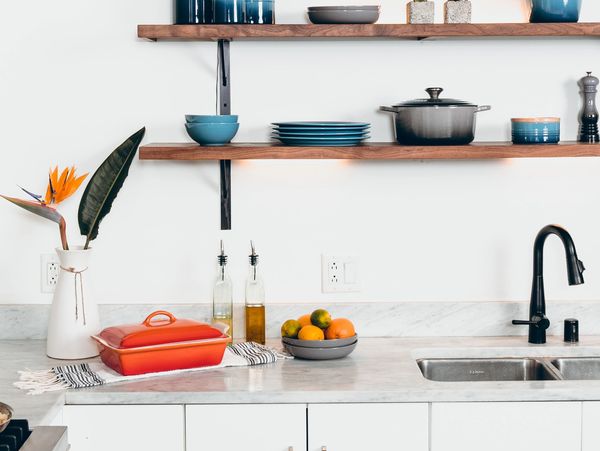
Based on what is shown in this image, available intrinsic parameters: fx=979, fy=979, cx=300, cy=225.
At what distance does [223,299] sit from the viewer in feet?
9.29

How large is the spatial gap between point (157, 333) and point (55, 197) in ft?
1.80

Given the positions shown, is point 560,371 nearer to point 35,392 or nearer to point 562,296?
point 562,296

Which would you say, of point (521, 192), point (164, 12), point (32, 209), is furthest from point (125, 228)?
point (521, 192)

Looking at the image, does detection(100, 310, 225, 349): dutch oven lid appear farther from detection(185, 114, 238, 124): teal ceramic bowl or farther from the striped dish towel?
detection(185, 114, 238, 124): teal ceramic bowl

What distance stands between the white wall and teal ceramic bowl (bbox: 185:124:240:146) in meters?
0.22

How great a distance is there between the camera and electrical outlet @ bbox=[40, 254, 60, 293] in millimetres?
2932

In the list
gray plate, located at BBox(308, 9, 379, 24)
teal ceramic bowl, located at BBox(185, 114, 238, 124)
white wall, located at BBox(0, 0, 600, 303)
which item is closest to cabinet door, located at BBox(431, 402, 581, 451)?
Answer: white wall, located at BBox(0, 0, 600, 303)

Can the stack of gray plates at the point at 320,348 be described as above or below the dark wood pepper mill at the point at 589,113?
below

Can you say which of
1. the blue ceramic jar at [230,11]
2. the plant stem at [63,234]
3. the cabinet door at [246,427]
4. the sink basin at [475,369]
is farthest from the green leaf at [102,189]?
the sink basin at [475,369]

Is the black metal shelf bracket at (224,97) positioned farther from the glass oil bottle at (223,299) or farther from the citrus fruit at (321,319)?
the citrus fruit at (321,319)

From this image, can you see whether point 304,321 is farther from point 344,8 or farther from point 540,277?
point 344,8

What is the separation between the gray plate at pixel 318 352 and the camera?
8.62 ft

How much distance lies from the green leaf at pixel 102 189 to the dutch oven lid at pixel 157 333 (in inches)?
13.6

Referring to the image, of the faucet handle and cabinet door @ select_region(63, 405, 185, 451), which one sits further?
the faucet handle
